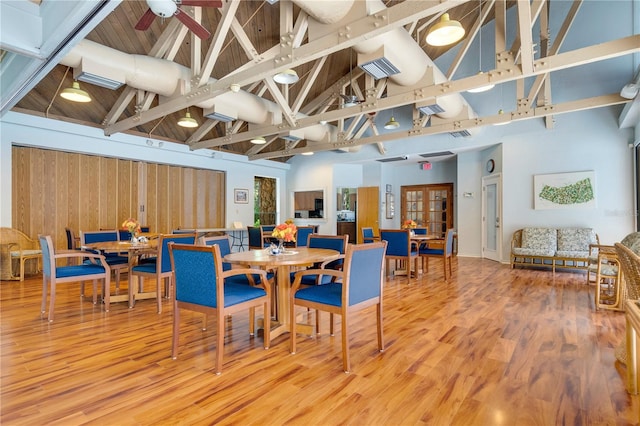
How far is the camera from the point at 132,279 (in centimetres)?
407

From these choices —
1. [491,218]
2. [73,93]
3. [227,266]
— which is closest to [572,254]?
[491,218]

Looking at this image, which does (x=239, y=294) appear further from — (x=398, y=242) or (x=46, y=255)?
(x=398, y=242)

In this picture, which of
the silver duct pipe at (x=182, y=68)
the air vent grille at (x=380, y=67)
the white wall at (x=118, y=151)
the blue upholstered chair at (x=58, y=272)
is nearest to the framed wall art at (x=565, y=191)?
the silver duct pipe at (x=182, y=68)

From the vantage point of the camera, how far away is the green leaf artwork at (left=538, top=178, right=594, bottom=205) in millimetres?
6711

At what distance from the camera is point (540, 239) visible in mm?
6961

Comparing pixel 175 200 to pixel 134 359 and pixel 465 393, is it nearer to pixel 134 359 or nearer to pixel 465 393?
pixel 134 359

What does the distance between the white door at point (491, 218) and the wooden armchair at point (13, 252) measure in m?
9.67

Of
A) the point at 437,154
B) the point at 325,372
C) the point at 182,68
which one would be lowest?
the point at 325,372

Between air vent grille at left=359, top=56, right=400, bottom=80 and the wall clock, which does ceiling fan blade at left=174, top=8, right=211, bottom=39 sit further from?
the wall clock

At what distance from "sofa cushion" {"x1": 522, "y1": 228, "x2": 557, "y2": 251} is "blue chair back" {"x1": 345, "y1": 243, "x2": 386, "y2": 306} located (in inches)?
229

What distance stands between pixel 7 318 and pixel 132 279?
1213mm

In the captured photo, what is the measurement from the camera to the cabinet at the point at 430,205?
10523 millimetres

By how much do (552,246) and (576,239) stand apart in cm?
43

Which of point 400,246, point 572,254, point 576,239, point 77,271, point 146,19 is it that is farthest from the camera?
point 576,239
